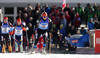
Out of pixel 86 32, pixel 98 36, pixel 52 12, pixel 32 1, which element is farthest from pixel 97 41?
pixel 32 1

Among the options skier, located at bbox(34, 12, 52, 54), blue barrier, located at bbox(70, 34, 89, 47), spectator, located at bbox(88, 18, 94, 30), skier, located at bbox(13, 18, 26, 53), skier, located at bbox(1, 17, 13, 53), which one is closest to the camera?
skier, located at bbox(34, 12, 52, 54)

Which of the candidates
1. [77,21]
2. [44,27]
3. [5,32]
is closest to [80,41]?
[77,21]

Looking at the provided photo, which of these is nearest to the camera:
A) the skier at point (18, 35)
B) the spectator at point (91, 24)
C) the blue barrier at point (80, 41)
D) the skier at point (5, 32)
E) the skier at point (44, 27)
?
the skier at point (44, 27)

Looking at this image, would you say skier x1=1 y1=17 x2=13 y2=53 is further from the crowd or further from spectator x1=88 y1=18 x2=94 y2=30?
spectator x1=88 y1=18 x2=94 y2=30

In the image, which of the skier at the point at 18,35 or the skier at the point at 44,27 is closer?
the skier at the point at 44,27

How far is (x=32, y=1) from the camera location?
20.0 metres

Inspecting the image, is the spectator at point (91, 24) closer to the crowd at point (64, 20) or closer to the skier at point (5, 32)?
the crowd at point (64, 20)

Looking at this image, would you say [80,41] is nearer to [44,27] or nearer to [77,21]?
[77,21]

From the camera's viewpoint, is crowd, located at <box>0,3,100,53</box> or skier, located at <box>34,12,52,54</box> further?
crowd, located at <box>0,3,100,53</box>

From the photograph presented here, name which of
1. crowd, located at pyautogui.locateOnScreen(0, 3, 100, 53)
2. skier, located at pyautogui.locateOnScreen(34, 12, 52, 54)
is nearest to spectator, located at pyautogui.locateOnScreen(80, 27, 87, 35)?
crowd, located at pyautogui.locateOnScreen(0, 3, 100, 53)

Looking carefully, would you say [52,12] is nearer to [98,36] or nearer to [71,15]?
[71,15]

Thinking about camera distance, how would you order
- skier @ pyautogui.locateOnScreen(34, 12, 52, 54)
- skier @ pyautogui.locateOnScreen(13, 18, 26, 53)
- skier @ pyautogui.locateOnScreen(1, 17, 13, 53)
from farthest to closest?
1. skier @ pyautogui.locateOnScreen(1, 17, 13, 53)
2. skier @ pyautogui.locateOnScreen(13, 18, 26, 53)
3. skier @ pyautogui.locateOnScreen(34, 12, 52, 54)

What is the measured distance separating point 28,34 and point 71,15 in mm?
2293

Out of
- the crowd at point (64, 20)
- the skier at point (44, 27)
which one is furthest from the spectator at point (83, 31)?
the skier at point (44, 27)
